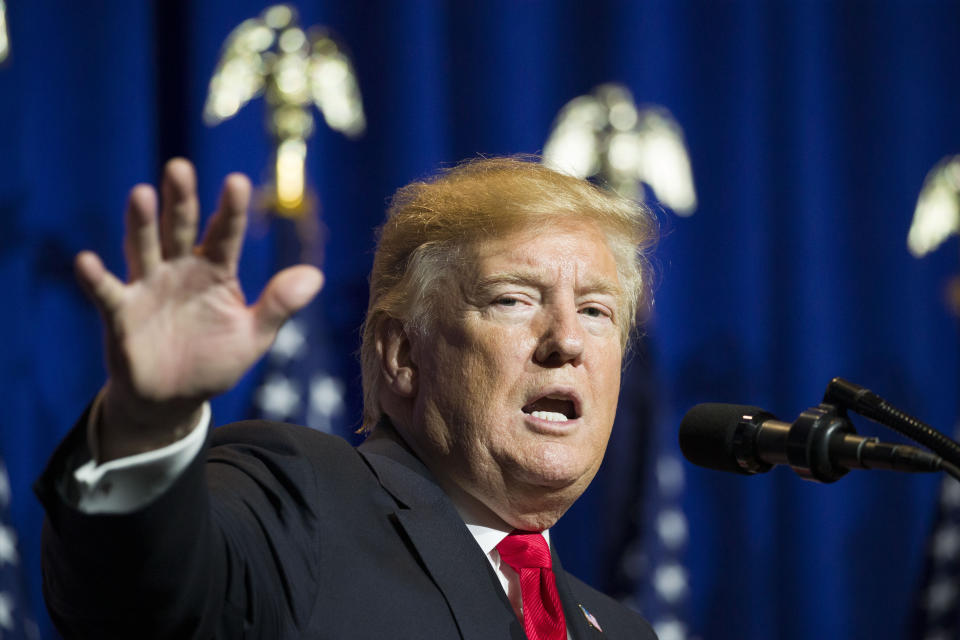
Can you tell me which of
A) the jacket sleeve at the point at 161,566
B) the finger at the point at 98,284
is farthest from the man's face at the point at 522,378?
the finger at the point at 98,284

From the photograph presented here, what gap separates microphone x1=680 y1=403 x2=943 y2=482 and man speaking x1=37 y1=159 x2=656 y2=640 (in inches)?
12.8

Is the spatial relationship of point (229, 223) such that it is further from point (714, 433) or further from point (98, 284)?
point (714, 433)

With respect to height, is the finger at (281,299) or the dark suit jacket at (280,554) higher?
the finger at (281,299)

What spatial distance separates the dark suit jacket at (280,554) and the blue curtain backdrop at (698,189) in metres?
2.08

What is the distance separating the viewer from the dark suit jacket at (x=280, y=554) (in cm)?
102

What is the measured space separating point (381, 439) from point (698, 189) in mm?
3140

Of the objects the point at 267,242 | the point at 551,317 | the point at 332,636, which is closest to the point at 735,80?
the point at 267,242

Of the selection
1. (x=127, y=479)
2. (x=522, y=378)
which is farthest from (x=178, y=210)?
(x=522, y=378)

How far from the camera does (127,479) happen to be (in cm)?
102

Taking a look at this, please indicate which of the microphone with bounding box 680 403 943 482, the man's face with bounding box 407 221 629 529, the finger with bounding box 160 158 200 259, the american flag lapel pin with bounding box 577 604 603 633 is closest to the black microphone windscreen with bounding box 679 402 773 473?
the microphone with bounding box 680 403 943 482

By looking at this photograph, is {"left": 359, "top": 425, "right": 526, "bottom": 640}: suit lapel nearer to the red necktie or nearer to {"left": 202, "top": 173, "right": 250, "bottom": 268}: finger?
the red necktie

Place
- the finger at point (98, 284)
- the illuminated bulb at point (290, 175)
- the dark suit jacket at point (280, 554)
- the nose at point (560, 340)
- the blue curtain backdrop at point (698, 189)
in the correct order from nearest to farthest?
the finger at point (98, 284)
the dark suit jacket at point (280, 554)
the nose at point (560, 340)
the blue curtain backdrop at point (698, 189)
the illuminated bulb at point (290, 175)

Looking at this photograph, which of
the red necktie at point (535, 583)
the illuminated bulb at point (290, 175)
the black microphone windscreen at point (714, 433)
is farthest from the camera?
the illuminated bulb at point (290, 175)

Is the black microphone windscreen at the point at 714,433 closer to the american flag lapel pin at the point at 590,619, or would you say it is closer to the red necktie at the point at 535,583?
the red necktie at the point at 535,583
